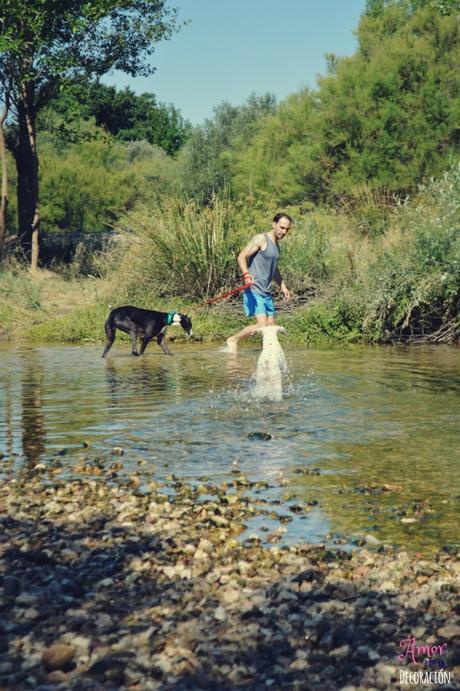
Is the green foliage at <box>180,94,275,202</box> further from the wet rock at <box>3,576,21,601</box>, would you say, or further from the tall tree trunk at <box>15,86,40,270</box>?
the wet rock at <box>3,576,21,601</box>

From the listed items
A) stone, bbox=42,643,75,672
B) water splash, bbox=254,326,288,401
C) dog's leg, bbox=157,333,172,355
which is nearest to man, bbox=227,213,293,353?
water splash, bbox=254,326,288,401

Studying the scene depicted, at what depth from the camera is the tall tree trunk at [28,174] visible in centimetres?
3225

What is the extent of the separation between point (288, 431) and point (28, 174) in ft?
82.3

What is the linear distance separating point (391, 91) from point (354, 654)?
137 ft

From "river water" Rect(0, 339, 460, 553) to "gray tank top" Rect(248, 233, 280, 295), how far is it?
1434mm

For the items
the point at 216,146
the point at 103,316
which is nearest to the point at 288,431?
the point at 103,316

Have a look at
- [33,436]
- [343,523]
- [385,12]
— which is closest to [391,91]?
[385,12]

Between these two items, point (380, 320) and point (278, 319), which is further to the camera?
point (278, 319)

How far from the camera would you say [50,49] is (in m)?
31.5

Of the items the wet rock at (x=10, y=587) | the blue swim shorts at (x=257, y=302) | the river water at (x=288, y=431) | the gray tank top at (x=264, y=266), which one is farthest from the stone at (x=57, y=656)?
the blue swim shorts at (x=257, y=302)

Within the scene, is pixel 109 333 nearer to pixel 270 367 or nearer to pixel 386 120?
pixel 270 367

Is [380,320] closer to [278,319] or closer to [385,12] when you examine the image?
[278,319]

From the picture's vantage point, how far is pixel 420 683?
427 centimetres

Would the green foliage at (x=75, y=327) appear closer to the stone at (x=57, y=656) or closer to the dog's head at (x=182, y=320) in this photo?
the dog's head at (x=182, y=320)
